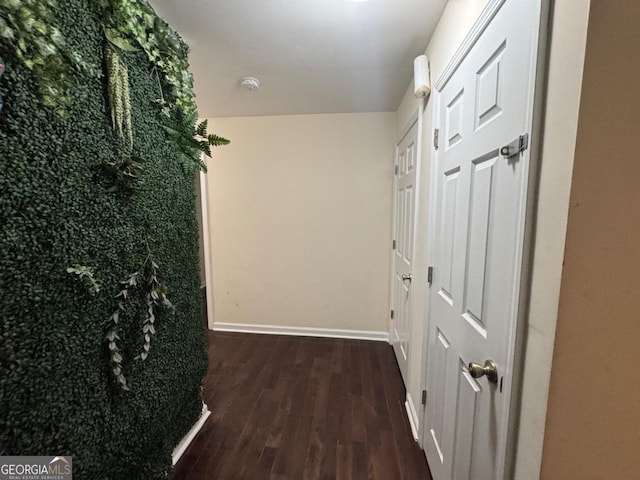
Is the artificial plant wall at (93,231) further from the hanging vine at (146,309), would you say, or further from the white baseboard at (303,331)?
the white baseboard at (303,331)


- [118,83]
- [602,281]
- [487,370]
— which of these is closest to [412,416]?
[487,370]

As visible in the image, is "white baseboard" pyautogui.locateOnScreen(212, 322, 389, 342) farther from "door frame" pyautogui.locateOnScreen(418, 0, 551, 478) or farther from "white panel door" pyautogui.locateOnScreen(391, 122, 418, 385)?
"door frame" pyautogui.locateOnScreen(418, 0, 551, 478)

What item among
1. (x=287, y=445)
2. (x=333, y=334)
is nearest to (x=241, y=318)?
(x=333, y=334)

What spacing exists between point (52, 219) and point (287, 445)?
162 centimetres

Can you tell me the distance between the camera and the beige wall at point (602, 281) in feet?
1.66

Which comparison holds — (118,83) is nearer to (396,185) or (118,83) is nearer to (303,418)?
(303,418)

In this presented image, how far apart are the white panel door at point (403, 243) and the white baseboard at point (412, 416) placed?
0.55 feet

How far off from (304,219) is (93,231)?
2.01m

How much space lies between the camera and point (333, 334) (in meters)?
2.91

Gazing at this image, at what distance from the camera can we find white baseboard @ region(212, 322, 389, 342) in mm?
2871

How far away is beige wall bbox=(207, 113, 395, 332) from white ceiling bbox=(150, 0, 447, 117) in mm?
363

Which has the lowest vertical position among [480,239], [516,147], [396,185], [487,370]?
[487,370]

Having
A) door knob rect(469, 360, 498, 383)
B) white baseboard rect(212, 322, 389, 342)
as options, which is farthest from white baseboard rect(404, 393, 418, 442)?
door knob rect(469, 360, 498, 383)

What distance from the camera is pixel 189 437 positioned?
160 centimetres
